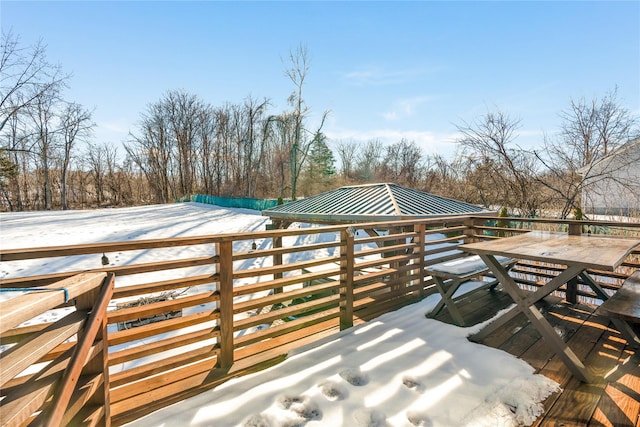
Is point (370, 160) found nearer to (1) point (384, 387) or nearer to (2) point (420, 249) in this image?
(2) point (420, 249)

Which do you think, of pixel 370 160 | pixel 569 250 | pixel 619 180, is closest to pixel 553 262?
pixel 569 250

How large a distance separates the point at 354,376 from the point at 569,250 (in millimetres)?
2202

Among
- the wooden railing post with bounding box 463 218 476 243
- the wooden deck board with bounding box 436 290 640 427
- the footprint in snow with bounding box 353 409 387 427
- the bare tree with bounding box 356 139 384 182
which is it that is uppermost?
the bare tree with bounding box 356 139 384 182

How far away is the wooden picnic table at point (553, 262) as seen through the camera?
2184 millimetres

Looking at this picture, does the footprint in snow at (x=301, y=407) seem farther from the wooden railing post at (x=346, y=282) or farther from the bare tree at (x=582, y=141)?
the bare tree at (x=582, y=141)

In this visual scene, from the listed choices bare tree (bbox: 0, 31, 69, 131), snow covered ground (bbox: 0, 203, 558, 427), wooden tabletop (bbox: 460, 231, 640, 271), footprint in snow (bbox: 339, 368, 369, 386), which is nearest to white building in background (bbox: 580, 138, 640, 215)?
wooden tabletop (bbox: 460, 231, 640, 271)

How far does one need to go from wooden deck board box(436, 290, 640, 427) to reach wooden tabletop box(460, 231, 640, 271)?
871 millimetres

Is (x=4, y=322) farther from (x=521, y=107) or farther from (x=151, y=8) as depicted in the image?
(x=521, y=107)

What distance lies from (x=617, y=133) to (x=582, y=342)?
37.0ft

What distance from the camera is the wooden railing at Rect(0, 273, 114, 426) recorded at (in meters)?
0.80

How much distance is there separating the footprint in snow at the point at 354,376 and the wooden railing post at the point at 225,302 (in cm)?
89

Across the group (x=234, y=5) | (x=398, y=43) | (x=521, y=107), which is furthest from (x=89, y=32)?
(x=521, y=107)

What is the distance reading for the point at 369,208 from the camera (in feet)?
15.1

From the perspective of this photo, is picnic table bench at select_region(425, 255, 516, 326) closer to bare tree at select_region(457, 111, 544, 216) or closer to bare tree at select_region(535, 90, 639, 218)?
bare tree at select_region(457, 111, 544, 216)
